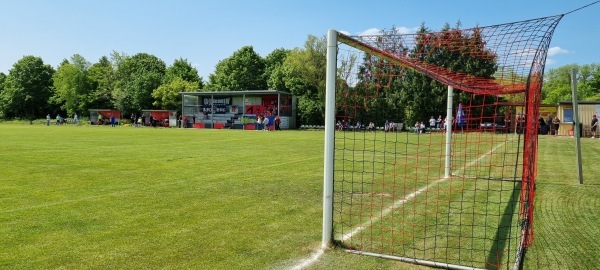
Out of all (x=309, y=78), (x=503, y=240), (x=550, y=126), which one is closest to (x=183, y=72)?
(x=309, y=78)

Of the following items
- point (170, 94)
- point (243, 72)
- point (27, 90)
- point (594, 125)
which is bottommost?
point (594, 125)

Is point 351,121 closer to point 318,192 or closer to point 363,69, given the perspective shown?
point 363,69

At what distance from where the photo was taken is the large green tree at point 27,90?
252ft

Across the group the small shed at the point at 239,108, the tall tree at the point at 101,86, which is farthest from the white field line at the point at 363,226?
the tall tree at the point at 101,86

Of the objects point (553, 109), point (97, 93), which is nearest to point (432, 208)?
point (553, 109)

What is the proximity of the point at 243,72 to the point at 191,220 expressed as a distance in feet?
211

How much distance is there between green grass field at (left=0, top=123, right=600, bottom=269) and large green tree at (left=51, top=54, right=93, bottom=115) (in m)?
74.5

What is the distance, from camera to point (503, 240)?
15.7ft

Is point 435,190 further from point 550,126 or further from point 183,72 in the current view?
point 183,72

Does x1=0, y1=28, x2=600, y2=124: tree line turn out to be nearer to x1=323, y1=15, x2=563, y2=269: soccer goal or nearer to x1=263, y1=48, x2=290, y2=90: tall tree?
x1=263, y1=48, x2=290, y2=90: tall tree

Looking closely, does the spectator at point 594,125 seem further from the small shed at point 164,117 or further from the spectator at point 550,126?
the small shed at point 164,117

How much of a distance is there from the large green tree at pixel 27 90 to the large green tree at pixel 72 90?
3642 millimetres

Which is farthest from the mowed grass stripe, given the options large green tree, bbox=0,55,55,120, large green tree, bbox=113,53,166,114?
large green tree, bbox=0,55,55,120

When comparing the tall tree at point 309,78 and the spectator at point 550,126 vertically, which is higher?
the tall tree at point 309,78
